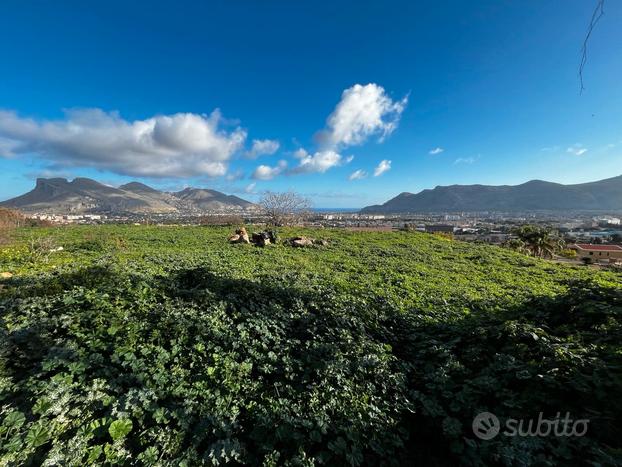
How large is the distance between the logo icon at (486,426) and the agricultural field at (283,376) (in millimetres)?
81

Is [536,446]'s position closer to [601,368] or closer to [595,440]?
[595,440]

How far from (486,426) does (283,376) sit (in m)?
2.63

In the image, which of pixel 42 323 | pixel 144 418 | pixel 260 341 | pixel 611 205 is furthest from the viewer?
pixel 611 205

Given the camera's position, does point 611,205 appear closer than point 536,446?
No

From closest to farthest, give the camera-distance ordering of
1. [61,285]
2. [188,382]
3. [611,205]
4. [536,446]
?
[536,446], [188,382], [61,285], [611,205]

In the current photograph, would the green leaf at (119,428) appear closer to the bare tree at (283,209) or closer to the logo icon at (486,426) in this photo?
the logo icon at (486,426)

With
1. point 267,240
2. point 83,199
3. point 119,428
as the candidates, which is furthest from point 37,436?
point 83,199

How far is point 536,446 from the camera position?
9.25ft

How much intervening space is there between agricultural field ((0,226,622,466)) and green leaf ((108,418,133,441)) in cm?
1

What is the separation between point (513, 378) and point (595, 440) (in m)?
0.98

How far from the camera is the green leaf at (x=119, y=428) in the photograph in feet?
9.18

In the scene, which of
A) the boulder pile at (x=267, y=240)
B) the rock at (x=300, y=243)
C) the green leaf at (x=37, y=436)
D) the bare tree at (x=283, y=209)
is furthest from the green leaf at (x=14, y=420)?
the bare tree at (x=283, y=209)

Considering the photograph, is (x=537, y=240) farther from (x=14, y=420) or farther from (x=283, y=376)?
(x=14, y=420)

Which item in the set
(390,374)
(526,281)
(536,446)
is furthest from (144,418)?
(526,281)
